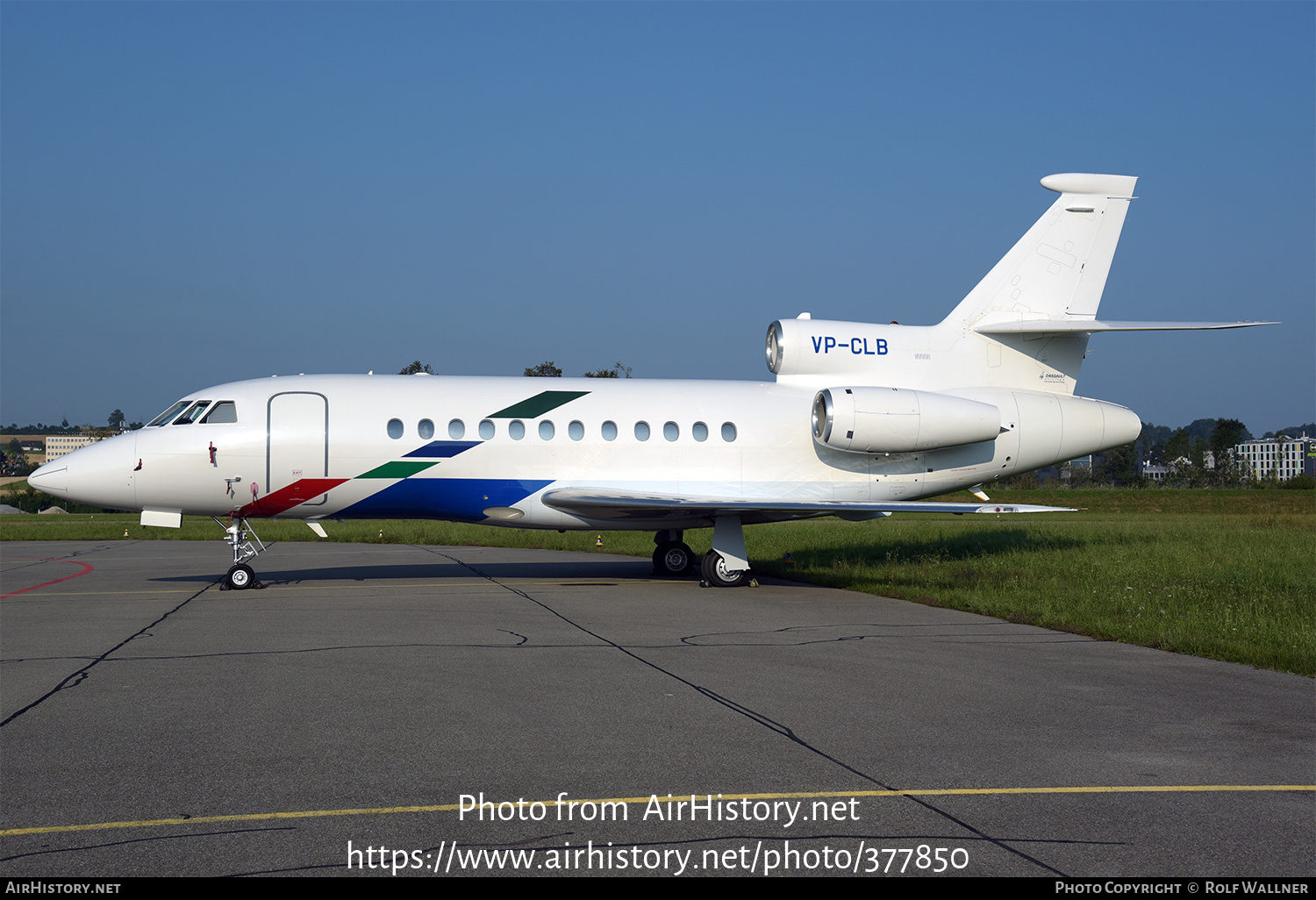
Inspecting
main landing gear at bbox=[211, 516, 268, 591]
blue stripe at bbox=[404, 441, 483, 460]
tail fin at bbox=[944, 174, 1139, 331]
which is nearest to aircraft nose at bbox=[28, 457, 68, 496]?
main landing gear at bbox=[211, 516, 268, 591]

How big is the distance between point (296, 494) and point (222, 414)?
1.86 meters

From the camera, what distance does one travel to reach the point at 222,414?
683 inches

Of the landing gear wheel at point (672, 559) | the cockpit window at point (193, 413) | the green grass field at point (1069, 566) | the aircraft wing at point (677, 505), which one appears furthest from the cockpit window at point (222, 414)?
the green grass field at point (1069, 566)

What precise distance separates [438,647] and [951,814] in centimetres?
667

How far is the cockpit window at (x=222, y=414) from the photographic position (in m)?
17.3

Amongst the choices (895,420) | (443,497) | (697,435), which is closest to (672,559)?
(697,435)

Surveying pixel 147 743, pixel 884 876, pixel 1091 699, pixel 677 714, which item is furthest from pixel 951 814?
pixel 147 743

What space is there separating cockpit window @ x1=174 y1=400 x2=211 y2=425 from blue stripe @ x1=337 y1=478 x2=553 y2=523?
291 centimetres

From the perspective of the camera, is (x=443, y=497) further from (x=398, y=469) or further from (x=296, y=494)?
(x=296, y=494)

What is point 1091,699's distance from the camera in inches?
335


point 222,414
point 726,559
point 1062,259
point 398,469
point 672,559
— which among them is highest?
point 1062,259

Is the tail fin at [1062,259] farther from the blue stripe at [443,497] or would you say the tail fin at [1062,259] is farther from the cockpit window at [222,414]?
the cockpit window at [222,414]

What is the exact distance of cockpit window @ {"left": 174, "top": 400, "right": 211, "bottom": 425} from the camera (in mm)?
17297

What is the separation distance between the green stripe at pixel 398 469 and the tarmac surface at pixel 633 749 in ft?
14.6
